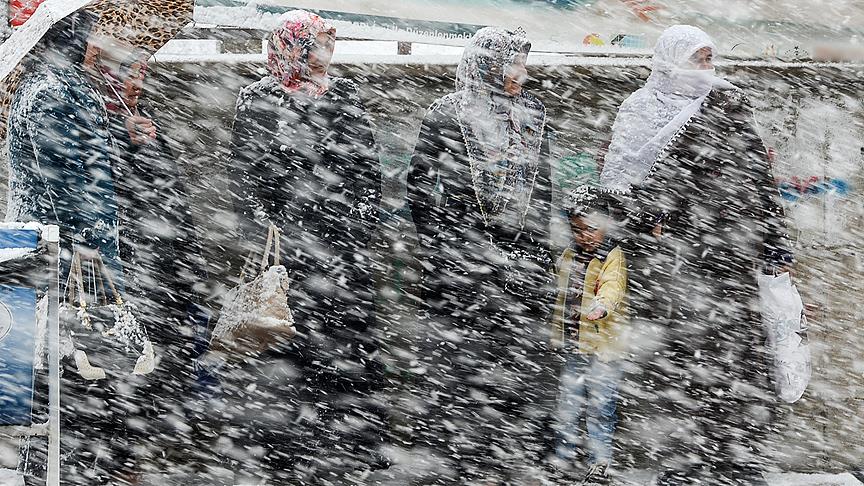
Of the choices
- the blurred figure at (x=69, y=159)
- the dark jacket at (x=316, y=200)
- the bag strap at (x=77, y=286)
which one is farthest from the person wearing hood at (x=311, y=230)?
the bag strap at (x=77, y=286)

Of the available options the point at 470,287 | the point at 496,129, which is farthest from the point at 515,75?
the point at 470,287

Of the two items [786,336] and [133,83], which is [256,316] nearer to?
[133,83]

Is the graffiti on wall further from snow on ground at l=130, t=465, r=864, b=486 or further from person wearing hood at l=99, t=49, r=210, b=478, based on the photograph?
person wearing hood at l=99, t=49, r=210, b=478

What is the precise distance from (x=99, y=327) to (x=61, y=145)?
0.71 metres

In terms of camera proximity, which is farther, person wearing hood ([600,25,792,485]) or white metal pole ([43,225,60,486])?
person wearing hood ([600,25,792,485])

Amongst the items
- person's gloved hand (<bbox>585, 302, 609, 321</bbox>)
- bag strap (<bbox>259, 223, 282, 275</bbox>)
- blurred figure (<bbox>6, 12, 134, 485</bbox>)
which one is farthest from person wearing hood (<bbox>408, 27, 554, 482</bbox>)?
blurred figure (<bbox>6, 12, 134, 485</bbox>)

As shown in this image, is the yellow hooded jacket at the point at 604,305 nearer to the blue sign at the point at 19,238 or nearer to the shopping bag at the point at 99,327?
the shopping bag at the point at 99,327

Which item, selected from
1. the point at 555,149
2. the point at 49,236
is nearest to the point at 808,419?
the point at 555,149

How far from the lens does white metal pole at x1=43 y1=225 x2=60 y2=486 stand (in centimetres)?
313

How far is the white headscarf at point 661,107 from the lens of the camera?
4312mm

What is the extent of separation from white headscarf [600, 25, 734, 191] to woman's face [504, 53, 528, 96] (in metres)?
0.47

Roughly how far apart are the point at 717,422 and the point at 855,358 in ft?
3.30

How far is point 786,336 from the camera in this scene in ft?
13.8

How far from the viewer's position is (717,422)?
4.39 m
